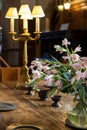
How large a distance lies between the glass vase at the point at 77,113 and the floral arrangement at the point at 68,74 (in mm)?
47

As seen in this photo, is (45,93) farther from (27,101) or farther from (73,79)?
(73,79)

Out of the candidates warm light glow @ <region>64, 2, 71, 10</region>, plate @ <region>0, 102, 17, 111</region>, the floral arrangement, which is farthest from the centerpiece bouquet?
warm light glow @ <region>64, 2, 71, 10</region>

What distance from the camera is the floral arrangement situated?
1.45m

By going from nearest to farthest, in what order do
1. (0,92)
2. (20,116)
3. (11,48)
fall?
(20,116) → (0,92) → (11,48)

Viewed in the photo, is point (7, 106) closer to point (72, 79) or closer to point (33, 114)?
point (33, 114)

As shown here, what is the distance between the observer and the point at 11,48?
948 cm

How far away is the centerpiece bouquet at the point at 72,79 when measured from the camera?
1456 mm

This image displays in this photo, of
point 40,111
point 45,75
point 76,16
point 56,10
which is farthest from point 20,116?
point 56,10

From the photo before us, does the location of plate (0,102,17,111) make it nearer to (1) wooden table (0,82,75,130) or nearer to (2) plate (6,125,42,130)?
(1) wooden table (0,82,75,130)

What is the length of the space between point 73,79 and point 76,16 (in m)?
5.87

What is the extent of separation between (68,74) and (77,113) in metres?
0.20

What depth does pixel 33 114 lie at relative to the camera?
1788 mm

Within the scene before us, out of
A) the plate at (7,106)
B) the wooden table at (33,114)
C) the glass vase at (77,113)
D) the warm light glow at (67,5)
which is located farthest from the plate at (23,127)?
the warm light glow at (67,5)

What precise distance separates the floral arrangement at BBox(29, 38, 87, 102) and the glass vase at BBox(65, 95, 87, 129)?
5 cm
